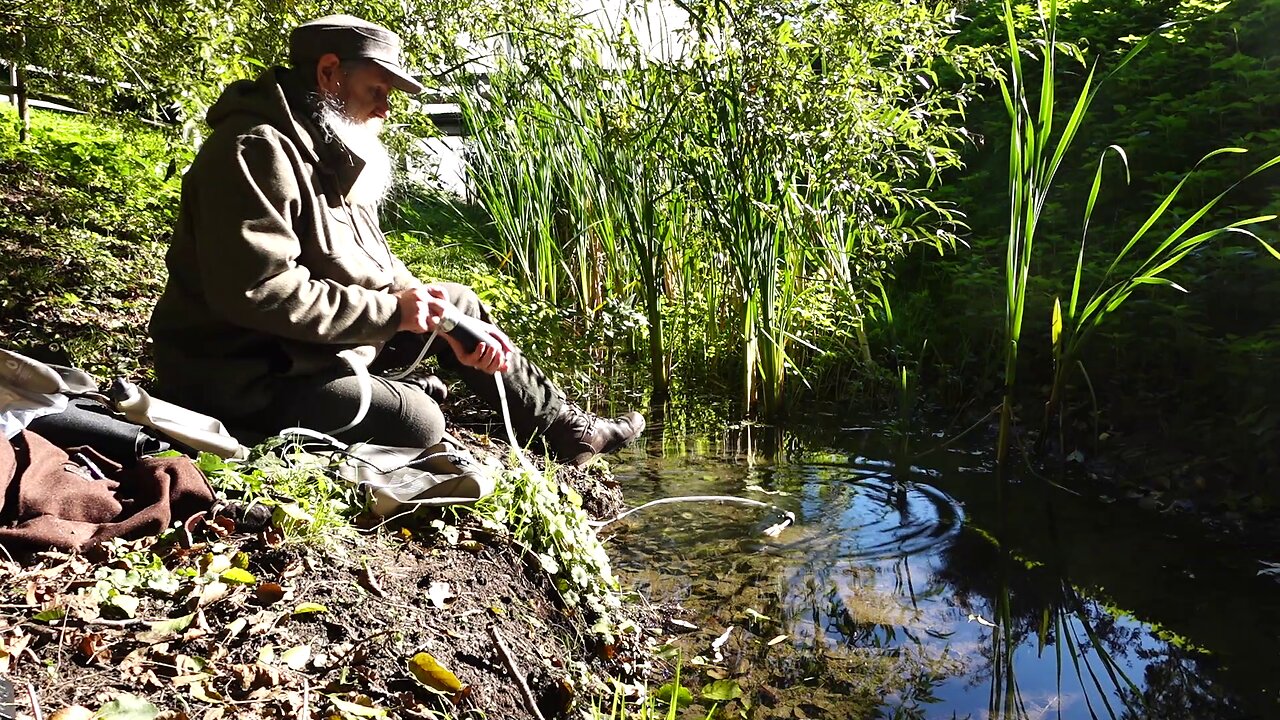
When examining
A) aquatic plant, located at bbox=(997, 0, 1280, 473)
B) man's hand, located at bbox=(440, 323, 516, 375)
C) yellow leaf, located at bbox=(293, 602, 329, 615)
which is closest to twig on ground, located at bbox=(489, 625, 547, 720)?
yellow leaf, located at bbox=(293, 602, 329, 615)

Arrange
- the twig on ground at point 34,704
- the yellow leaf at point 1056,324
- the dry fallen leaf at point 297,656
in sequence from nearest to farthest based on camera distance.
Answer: the twig on ground at point 34,704
the dry fallen leaf at point 297,656
the yellow leaf at point 1056,324

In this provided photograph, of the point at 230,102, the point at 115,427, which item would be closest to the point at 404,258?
the point at 230,102

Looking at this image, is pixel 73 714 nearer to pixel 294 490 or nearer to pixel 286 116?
pixel 294 490

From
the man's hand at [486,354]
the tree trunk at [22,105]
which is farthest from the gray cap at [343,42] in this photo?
the tree trunk at [22,105]

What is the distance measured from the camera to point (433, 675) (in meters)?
1.64

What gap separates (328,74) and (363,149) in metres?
0.21

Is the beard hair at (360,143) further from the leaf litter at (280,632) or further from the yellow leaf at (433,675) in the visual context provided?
the yellow leaf at (433,675)

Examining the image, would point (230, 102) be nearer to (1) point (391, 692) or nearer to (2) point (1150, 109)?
(1) point (391, 692)

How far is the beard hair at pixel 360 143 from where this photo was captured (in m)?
2.50

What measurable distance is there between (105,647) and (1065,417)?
344cm

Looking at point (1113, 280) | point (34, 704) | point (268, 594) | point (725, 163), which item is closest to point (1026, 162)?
point (1113, 280)

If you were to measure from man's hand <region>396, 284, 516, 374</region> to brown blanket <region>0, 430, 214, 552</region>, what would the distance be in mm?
703

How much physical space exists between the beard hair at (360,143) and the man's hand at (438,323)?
29 cm

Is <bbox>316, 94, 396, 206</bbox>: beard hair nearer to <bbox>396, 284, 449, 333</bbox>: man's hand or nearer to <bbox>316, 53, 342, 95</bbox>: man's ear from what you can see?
<bbox>316, 53, 342, 95</bbox>: man's ear
